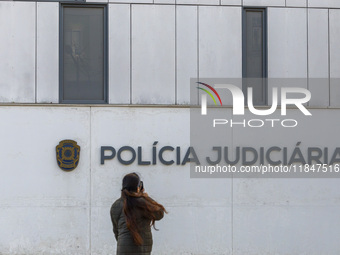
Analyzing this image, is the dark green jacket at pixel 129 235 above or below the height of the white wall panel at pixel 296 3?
below

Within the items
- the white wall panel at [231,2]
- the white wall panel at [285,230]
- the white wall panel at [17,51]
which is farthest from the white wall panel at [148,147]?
the white wall panel at [231,2]

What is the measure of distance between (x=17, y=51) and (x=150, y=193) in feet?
11.5

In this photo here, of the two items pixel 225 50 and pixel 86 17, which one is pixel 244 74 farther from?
pixel 86 17

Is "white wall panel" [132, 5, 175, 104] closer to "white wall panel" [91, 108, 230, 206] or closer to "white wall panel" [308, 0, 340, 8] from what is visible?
"white wall panel" [91, 108, 230, 206]

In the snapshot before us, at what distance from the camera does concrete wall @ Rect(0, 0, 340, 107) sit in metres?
12.4

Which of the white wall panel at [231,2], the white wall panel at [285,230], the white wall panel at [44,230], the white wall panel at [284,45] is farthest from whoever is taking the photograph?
the white wall panel at [284,45]

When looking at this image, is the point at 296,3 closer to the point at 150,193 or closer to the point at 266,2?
the point at 266,2

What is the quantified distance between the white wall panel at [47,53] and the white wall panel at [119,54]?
981mm

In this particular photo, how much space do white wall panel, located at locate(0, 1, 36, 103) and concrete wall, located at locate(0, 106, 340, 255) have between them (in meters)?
0.33

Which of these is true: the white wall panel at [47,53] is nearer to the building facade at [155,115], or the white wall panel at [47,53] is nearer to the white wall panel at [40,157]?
the building facade at [155,115]

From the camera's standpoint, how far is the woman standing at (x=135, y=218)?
7734mm

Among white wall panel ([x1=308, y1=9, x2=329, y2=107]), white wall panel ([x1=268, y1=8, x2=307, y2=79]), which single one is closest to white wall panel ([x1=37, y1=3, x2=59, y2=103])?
white wall panel ([x1=268, y1=8, x2=307, y2=79])

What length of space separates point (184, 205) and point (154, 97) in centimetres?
204

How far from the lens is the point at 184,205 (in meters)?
12.6
